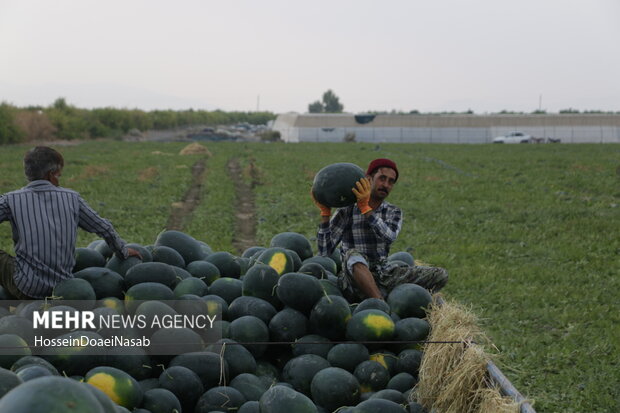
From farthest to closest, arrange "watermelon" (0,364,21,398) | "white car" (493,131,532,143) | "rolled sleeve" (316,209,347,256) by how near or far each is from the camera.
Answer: "white car" (493,131,532,143) < "rolled sleeve" (316,209,347,256) < "watermelon" (0,364,21,398)

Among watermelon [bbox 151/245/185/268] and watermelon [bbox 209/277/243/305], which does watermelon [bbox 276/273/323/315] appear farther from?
watermelon [bbox 151/245/185/268]

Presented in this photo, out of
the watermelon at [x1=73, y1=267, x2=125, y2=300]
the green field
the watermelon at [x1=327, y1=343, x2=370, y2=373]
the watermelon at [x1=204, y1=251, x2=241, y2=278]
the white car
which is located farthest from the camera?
the white car

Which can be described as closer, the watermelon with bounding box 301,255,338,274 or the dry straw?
the dry straw

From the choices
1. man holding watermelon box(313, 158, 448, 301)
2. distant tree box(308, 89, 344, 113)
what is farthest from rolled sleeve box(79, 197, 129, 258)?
distant tree box(308, 89, 344, 113)

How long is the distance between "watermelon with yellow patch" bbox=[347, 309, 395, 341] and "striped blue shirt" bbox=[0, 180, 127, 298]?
2225 millimetres

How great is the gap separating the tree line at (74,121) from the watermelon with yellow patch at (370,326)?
45001mm

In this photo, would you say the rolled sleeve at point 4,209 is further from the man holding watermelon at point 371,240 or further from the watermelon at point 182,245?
the man holding watermelon at point 371,240

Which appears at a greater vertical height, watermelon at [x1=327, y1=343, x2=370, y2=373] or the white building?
the white building

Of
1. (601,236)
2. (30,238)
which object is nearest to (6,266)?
(30,238)

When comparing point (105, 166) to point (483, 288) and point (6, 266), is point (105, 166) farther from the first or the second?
point (6, 266)

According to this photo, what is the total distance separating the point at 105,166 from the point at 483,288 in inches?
844

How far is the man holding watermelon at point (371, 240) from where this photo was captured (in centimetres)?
543

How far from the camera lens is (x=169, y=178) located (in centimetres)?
2311

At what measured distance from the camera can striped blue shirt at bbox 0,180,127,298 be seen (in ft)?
15.9
